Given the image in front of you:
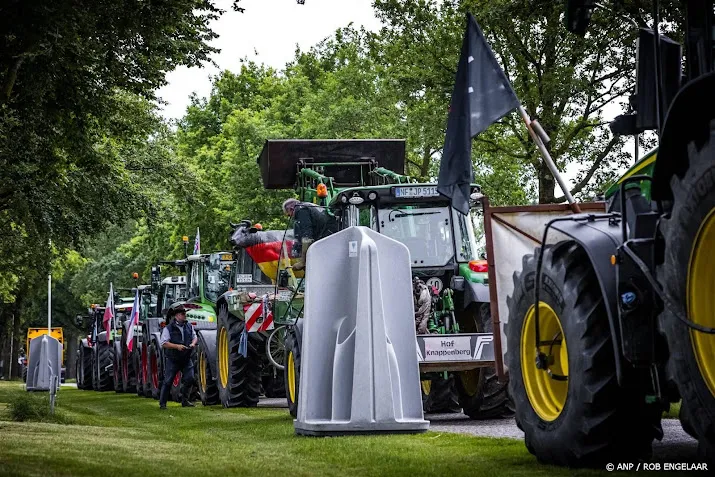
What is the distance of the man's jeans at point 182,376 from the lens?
23281mm

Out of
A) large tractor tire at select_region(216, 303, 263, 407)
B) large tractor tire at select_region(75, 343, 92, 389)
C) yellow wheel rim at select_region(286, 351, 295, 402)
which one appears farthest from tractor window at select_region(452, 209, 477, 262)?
large tractor tire at select_region(75, 343, 92, 389)

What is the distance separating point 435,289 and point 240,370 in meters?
5.68

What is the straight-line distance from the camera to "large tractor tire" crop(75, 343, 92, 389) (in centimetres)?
4253

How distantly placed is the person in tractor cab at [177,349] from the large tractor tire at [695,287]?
55.5 ft

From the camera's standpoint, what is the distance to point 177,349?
23344mm

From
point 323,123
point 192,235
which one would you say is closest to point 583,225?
point 323,123

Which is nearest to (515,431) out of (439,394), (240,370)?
(439,394)

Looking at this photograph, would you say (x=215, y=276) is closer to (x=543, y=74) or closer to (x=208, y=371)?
(x=208, y=371)

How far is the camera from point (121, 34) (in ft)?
54.5

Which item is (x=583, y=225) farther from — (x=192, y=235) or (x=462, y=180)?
(x=192, y=235)

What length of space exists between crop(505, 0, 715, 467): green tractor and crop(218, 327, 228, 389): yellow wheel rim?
548 inches

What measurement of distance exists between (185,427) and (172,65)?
21.4 ft

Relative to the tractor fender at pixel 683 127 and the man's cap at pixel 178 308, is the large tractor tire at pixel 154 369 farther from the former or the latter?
the tractor fender at pixel 683 127

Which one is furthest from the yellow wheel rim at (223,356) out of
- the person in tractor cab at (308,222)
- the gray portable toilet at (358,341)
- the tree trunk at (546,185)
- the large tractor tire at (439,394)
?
the gray portable toilet at (358,341)
